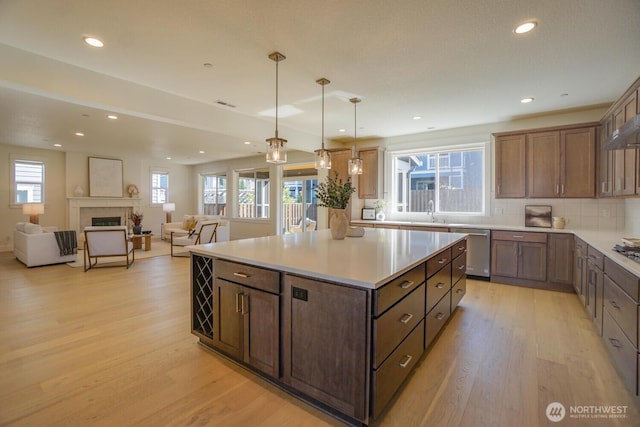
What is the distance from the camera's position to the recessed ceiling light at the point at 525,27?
2232 millimetres

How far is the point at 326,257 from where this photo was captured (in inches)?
83.1

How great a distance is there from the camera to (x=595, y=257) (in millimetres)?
2797

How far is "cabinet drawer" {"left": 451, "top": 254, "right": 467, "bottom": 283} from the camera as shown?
121 inches

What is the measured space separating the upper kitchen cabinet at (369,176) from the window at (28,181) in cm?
845

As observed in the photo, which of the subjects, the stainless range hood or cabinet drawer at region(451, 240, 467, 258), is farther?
cabinet drawer at region(451, 240, 467, 258)

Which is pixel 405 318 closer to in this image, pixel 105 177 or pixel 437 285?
pixel 437 285

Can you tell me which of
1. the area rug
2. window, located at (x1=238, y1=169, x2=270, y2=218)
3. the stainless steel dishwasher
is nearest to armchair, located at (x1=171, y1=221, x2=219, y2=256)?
the area rug

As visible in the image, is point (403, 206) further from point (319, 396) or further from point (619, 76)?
point (319, 396)

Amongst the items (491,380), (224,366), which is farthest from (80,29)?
(491,380)

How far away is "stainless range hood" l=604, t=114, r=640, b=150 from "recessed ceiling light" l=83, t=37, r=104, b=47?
13.0ft

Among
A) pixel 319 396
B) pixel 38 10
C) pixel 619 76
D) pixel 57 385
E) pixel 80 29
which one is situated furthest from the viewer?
pixel 619 76

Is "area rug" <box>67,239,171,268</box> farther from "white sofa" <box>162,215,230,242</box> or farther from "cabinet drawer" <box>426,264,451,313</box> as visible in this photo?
"cabinet drawer" <box>426,264,451,313</box>

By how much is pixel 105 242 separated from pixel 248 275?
4891 mm

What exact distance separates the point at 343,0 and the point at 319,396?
101 inches
